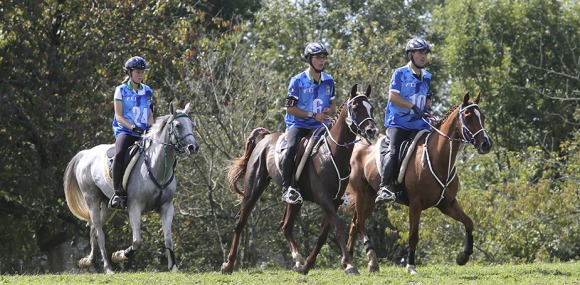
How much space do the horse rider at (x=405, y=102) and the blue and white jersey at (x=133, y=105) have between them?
148 inches

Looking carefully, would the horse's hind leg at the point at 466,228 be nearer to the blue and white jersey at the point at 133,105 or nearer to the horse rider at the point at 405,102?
the horse rider at the point at 405,102

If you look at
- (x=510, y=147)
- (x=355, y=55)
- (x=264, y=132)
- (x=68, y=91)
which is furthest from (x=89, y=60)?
(x=510, y=147)

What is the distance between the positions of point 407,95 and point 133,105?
4206mm

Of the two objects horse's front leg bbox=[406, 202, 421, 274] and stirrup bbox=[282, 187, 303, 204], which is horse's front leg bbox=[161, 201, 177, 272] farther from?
horse's front leg bbox=[406, 202, 421, 274]

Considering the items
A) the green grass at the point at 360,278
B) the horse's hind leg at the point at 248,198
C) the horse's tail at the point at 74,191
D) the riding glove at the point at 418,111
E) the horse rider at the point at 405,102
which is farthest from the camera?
the horse's tail at the point at 74,191

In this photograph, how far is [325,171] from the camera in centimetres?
1497

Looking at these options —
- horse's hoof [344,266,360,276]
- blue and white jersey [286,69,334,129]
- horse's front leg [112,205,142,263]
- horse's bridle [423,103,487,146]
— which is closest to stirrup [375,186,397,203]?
horse's bridle [423,103,487,146]

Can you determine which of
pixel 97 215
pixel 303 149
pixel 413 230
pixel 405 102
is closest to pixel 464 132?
pixel 405 102

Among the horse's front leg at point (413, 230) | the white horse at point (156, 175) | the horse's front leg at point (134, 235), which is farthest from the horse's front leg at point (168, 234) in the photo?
the horse's front leg at point (413, 230)

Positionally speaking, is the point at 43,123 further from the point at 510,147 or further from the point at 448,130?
the point at 510,147

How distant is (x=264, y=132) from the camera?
56.0 feet

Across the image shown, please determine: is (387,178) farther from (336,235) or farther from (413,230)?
(336,235)

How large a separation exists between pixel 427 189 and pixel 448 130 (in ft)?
2.93

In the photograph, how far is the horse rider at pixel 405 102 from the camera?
15.6 metres
